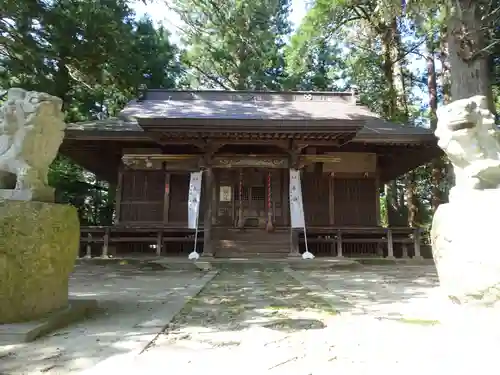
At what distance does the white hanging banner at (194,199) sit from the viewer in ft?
33.6

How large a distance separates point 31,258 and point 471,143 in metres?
3.86

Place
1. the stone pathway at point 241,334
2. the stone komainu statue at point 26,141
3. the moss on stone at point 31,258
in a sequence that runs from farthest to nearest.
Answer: the stone komainu statue at point 26,141 < the moss on stone at point 31,258 < the stone pathway at point 241,334

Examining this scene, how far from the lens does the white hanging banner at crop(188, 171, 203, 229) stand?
33.6ft

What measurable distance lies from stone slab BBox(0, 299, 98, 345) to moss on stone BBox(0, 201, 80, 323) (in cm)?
11

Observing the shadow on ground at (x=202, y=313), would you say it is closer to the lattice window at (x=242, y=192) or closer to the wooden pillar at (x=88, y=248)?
the wooden pillar at (x=88, y=248)

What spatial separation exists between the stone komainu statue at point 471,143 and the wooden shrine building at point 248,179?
667cm

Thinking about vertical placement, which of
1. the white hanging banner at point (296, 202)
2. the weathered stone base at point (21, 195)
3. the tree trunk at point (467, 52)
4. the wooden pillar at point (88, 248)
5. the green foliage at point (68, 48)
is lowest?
the wooden pillar at point (88, 248)

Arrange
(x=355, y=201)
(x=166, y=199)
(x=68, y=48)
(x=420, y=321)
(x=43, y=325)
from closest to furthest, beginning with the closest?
(x=43, y=325) < (x=420, y=321) < (x=68, y=48) < (x=166, y=199) < (x=355, y=201)

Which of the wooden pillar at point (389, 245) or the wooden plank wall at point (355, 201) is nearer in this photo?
the wooden pillar at point (389, 245)

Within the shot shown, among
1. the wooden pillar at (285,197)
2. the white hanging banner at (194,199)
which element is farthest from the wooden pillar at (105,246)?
the wooden pillar at (285,197)

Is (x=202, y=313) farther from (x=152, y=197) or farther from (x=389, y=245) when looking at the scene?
(x=152, y=197)

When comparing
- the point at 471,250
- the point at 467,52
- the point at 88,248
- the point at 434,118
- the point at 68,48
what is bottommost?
the point at 88,248

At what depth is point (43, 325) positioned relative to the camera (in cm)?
300

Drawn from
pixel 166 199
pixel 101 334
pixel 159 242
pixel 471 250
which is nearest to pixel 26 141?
pixel 101 334
